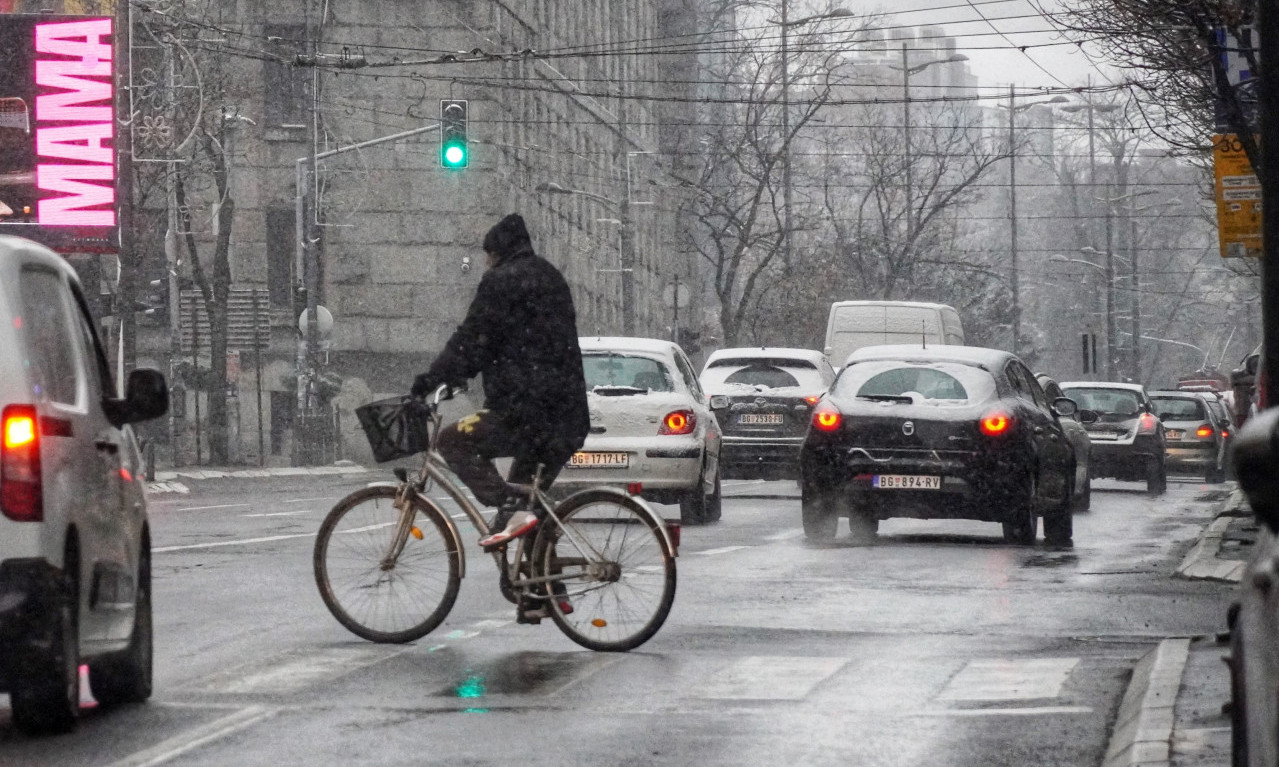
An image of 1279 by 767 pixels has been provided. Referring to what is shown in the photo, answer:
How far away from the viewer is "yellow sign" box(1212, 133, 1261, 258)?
19094 millimetres

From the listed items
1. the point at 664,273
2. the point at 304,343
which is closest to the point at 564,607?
the point at 304,343

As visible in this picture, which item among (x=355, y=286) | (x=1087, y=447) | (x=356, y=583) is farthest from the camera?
(x=355, y=286)

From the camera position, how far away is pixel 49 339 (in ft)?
26.2

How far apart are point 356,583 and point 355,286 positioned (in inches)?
1897

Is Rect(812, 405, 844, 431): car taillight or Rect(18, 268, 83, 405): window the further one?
Rect(812, 405, 844, 431): car taillight

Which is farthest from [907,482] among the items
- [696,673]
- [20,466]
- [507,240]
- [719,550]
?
[20,466]

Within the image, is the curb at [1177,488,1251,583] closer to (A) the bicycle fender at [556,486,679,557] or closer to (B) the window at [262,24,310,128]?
(A) the bicycle fender at [556,486,679,557]

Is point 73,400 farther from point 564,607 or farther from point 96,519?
point 564,607

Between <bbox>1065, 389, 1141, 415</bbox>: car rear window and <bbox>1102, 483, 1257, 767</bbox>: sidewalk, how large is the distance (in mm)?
25056

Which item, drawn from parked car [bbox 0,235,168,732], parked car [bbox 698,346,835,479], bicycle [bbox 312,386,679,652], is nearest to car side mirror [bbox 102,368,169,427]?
parked car [bbox 0,235,168,732]

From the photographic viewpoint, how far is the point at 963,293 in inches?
3629

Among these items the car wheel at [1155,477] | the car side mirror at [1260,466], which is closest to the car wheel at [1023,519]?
the car side mirror at [1260,466]

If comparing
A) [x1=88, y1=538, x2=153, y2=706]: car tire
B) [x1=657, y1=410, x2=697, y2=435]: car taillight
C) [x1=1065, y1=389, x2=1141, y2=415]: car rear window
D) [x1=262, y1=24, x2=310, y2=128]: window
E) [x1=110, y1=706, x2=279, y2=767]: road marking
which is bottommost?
[x1=110, y1=706, x2=279, y2=767]: road marking

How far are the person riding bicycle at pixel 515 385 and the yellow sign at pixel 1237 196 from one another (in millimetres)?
9623
